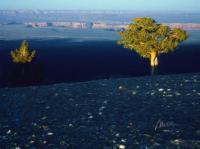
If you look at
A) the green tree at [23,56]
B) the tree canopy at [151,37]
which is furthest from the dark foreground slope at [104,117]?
the green tree at [23,56]

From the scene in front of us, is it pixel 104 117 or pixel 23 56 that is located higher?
pixel 104 117

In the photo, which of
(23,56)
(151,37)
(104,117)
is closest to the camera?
(104,117)

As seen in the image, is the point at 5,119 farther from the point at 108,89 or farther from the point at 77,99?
the point at 108,89

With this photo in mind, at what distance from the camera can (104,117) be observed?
1662cm

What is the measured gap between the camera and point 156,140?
12.8 metres

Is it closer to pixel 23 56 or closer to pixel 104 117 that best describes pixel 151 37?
pixel 23 56

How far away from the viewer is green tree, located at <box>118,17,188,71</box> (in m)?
60.3

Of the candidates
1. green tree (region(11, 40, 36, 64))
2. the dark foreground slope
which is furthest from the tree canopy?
the dark foreground slope

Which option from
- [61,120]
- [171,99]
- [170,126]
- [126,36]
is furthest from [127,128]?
[126,36]

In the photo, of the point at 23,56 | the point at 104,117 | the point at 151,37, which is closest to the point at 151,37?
the point at 151,37

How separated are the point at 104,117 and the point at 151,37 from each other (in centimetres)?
4555

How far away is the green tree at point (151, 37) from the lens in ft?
198

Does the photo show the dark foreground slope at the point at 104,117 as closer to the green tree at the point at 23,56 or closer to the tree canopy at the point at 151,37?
the tree canopy at the point at 151,37

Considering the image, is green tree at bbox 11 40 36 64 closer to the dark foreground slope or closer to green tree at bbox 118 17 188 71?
green tree at bbox 118 17 188 71
